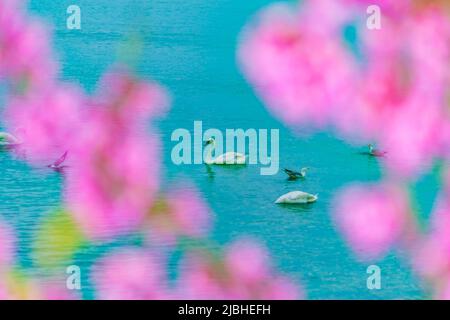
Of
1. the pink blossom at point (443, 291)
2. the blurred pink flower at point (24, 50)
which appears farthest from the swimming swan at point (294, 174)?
the blurred pink flower at point (24, 50)

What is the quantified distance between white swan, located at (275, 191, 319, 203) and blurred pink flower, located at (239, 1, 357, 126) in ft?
0.68

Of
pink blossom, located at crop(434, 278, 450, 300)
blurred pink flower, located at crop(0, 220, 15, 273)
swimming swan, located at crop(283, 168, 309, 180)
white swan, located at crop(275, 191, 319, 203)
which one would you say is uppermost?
swimming swan, located at crop(283, 168, 309, 180)

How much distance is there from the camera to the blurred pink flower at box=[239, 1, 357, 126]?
330cm

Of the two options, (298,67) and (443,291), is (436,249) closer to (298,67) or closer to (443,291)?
(443,291)

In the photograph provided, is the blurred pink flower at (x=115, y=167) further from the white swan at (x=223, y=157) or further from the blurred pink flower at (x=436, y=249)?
the blurred pink flower at (x=436, y=249)

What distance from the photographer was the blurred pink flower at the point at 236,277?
3.23 metres

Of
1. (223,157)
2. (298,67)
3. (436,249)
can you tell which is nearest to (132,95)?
(223,157)

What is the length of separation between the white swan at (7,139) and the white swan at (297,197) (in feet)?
2.52

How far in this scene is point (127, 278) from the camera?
3227 millimetres

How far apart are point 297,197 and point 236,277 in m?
0.29

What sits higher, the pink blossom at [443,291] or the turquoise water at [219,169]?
the turquoise water at [219,169]

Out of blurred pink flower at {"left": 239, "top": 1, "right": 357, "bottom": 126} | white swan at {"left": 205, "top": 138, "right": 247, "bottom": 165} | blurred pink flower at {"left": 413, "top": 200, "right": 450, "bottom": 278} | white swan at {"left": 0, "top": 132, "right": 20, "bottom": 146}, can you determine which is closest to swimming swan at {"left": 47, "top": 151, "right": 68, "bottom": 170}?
white swan at {"left": 0, "top": 132, "right": 20, "bottom": 146}

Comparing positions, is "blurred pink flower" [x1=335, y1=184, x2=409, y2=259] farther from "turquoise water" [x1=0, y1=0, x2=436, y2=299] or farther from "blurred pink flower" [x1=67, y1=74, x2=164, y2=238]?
"blurred pink flower" [x1=67, y1=74, x2=164, y2=238]

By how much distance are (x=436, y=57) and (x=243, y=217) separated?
724mm
